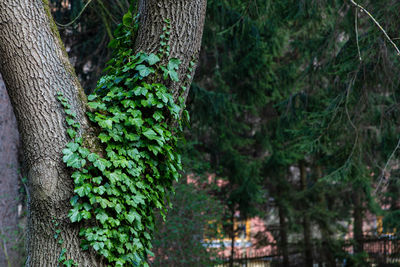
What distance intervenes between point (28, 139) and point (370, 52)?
5286 mm

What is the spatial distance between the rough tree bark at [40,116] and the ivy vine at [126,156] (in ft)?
0.28

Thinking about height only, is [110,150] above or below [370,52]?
below

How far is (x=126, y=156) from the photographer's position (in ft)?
10.4

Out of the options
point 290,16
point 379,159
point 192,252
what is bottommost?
point 192,252

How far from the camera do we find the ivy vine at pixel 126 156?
118 inches

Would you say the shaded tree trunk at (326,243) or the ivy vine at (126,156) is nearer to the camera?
the ivy vine at (126,156)

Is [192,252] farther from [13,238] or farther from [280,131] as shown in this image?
[280,131]

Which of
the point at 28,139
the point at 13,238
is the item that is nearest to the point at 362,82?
the point at 28,139

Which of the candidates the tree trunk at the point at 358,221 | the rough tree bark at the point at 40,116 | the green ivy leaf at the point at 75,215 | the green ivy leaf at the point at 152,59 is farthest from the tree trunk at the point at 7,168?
the tree trunk at the point at 358,221

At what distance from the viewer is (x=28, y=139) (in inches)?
118

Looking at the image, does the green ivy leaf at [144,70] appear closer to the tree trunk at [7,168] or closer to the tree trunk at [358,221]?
the tree trunk at [7,168]

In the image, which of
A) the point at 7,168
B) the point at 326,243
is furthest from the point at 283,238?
the point at 7,168

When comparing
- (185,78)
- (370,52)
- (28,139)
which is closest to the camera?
(28,139)

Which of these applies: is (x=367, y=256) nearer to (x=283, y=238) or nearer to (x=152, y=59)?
(x=283, y=238)
